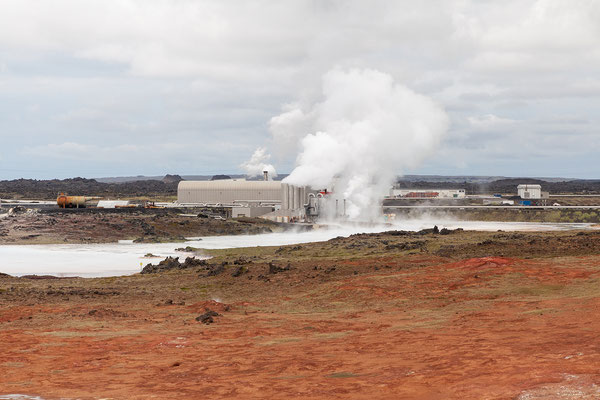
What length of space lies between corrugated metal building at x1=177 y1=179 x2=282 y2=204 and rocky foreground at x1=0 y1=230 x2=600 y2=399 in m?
103

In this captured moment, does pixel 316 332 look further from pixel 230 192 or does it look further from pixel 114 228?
pixel 230 192

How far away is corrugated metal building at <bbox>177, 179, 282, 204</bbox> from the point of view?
166 meters

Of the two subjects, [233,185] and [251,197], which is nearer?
[251,197]

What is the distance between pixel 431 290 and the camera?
4644 cm

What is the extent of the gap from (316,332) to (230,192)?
458 ft

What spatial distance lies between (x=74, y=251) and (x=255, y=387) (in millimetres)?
77370

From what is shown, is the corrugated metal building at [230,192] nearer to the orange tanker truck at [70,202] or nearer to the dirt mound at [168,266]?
the orange tanker truck at [70,202]

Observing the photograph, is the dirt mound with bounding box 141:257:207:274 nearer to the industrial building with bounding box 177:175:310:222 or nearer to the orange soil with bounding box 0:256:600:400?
the orange soil with bounding box 0:256:600:400

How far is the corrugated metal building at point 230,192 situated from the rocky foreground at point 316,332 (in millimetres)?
102699

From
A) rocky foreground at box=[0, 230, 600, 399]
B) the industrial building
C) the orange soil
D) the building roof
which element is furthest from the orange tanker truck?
the orange soil

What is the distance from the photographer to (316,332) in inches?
1361

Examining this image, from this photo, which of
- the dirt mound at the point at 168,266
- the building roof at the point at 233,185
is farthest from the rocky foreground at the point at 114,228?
the dirt mound at the point at 168,266

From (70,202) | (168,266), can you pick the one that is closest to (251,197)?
(70,202)

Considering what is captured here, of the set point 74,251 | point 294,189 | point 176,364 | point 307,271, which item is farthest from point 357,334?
point 294,189
